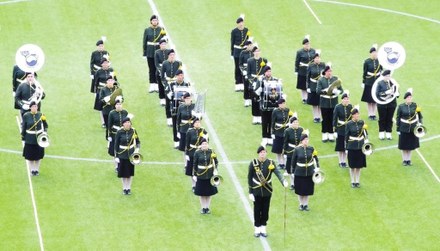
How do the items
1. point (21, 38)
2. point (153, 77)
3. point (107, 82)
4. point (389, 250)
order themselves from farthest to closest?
1. point (21, 38)
2. point (153, 77)
3. point (107, 82)
4. point (389, 250)

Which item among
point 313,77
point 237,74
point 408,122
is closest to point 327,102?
point 313,77

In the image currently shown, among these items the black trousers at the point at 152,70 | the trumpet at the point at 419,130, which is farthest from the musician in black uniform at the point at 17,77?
the trumpet at the point at 419,130

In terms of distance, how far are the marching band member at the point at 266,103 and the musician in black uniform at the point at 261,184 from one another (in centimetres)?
486

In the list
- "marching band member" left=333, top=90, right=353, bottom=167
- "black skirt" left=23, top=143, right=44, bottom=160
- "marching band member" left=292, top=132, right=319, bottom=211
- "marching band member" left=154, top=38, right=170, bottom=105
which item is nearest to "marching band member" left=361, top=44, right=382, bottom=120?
"marching band member" left=333, top=90, right=353, bottom=167

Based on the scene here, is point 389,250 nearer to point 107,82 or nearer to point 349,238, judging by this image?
point 349,238

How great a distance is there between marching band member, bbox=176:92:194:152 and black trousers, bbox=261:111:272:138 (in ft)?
7.51

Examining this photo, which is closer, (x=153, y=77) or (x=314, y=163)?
(x=314, y=163)

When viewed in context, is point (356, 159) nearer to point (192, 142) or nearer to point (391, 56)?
point (192, 142)

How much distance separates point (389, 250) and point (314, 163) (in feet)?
9.30

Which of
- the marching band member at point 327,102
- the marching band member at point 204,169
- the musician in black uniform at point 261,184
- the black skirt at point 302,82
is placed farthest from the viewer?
the black skirt at point 302,82

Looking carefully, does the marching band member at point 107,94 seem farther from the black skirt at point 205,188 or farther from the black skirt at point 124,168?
the black skirt at point 205,188

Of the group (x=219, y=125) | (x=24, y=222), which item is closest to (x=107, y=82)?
(x=219, y=125)

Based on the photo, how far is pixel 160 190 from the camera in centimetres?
3238

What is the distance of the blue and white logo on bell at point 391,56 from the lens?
35.4 metres
